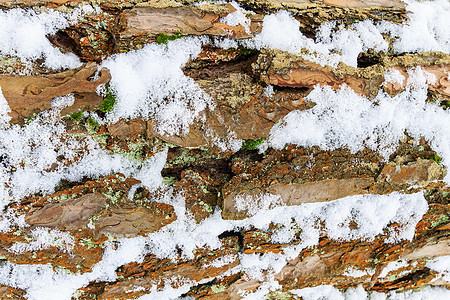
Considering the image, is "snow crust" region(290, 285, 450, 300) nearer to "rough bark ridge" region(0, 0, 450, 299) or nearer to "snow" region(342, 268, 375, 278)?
"snow" region(342, 268, 375, 278)

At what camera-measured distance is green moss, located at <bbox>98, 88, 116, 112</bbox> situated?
7.91ft

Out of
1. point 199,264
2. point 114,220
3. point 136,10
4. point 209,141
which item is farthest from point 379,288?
point 136,10

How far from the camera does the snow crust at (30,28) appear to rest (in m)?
2.30

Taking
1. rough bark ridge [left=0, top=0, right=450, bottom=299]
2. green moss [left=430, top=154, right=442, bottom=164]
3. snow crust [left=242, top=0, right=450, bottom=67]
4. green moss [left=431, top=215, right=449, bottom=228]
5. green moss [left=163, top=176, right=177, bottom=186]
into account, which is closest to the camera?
rough bark ridge [left=0, top=0, right=450, bottom=299]

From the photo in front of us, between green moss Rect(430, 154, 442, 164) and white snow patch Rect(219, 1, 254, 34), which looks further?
green moss Rect(430, 154, 442, 164)

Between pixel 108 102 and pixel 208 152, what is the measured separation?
1.04m

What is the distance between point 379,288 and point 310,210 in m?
1.94

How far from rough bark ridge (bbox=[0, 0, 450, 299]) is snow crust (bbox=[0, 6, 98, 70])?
1.9 inches

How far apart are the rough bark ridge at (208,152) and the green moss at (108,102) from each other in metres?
0.02

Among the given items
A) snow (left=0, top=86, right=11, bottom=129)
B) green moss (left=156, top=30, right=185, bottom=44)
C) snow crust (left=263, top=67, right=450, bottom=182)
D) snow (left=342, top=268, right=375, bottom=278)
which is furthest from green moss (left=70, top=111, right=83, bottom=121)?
snow (left=342, top=268, right=375, bottom=278)

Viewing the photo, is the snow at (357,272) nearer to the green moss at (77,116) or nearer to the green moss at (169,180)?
the green moss at (169,180)

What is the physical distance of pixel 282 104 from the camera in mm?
2516

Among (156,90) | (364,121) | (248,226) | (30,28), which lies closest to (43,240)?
(156,90)

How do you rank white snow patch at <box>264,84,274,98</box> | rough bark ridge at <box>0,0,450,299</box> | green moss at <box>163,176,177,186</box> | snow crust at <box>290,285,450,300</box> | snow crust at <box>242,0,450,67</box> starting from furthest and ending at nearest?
snow crust at <box>290,285,450,300</box>
green moss at <box>163,176,177,186</box>
snow crust at <box>242,0,450,67</box>
white snow patch at <box>264,84,274,98</box>
rough bark ridge at <box>0,0,450,299</box>
